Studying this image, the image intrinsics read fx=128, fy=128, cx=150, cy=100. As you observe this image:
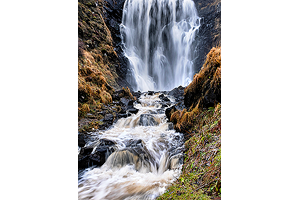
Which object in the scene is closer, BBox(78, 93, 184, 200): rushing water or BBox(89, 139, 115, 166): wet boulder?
BBox(78, 93, 184, 200): rushing water

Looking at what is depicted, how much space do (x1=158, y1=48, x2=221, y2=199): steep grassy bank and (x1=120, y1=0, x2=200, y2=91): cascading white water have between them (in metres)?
0.25

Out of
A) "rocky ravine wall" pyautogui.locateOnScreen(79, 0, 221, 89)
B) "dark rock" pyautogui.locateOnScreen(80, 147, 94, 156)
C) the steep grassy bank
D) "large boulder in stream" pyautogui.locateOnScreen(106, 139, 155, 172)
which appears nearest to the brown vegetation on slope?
"rocky ravine wall" pyautogui.locateOnScreen(79, 0, 221, 89)

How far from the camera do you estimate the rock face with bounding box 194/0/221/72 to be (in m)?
1.86

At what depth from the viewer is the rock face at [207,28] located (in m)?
1.86

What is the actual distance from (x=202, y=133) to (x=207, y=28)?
152 centimetres

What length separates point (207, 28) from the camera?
1.88 meters

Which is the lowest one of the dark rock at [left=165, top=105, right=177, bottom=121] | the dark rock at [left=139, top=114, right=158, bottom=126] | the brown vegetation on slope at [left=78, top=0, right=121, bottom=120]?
the dark rock at [left=139, top=114, right=158, bottom=126]

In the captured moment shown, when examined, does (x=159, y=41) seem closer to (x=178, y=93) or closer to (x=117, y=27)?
(x=117, y=27)

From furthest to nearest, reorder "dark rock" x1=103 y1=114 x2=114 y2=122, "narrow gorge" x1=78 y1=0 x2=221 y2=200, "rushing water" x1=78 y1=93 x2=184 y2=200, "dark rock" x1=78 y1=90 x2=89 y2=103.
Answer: "dark rock" x1=103 y1=114 x2=114 y2=122 < "dark rock" x1=78 y1=90 x2=89 y2=103 < "narrow gorge" x1=78 y1=0 x2=221 y2=200 < "rushing water" x1=78 y1=93 x2=184 y2=200

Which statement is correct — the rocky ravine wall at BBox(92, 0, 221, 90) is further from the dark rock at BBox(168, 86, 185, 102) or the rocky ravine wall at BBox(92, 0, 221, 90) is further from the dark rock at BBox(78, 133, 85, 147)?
the dark rock at BBox(78, 133, 85, 147)

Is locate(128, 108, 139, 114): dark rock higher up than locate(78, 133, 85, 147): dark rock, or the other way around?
A: locate(128, 108, 139, 114): dark rock

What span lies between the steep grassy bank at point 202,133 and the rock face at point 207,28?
0.33 ft
